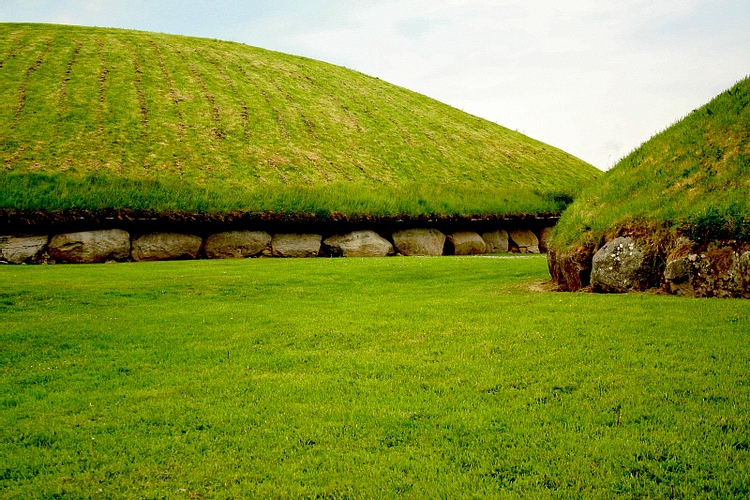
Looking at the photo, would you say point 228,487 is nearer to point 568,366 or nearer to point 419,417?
point 419,417

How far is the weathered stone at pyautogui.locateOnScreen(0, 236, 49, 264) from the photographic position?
22.2m

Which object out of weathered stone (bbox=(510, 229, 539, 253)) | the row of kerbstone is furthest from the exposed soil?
weathered stone (bbox=(510, 229, 539, 253))

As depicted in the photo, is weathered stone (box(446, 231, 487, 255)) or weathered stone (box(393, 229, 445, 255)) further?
weathered stone (box(446, 231, 487, 255))

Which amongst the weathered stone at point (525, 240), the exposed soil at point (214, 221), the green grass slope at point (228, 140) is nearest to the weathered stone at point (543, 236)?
the weathered stone at point (525, 240)

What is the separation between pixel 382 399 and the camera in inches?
285

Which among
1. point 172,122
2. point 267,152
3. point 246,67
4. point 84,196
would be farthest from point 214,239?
point 246,67

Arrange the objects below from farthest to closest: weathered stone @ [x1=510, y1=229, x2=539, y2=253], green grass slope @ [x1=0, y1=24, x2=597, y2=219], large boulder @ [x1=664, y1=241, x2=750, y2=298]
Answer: weathered stone @ [x1=510, y1=229, x2=539, y2=253], green grass slope @ [x1=0, y1=24, x2=597, y2=219], large boulder @ [x1=664, y1=241, x2=750, y2=298]

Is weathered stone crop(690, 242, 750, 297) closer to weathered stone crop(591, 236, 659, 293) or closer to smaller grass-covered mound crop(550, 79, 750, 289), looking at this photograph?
smaller grass-covered mound crop(550, 79, 750, 289)

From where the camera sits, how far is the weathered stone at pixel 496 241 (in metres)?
31.7

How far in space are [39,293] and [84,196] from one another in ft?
32.7

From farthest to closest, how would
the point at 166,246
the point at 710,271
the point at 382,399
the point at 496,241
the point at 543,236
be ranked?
the point at 543,236 < the point at 496,241 < the point at 166,246 < the point at 710,271 < the point at 382,399

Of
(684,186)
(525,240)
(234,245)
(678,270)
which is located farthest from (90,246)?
(525,240)

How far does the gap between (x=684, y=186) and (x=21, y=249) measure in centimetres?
2467

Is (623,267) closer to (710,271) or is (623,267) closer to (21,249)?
(710,271)
